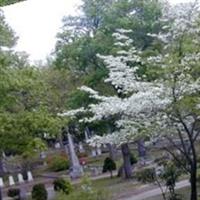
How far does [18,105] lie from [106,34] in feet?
15.5

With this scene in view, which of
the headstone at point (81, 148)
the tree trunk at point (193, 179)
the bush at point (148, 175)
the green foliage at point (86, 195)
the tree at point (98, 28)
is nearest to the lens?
the tree trunk at point (193, 179)

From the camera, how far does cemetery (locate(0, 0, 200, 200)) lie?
7.01 metres

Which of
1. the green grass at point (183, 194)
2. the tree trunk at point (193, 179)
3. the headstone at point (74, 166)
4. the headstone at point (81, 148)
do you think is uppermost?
the headstone at point (81, 148)

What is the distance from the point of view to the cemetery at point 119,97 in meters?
7.01

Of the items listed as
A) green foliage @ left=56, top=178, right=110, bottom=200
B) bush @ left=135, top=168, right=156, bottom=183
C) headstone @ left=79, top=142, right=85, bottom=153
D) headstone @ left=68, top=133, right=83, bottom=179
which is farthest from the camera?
headstone @ left=79, top=142, right=85, bottom=153

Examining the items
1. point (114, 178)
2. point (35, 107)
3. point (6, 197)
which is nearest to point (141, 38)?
point (35, 107)

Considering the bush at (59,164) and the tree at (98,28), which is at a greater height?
the tree at (98,28)

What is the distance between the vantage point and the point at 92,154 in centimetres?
2502

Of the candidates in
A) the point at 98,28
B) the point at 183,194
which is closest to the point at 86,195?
the point at 183,194

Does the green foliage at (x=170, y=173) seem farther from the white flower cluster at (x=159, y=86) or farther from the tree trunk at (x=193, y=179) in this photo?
the white flower cluster at (x=159, y=86)

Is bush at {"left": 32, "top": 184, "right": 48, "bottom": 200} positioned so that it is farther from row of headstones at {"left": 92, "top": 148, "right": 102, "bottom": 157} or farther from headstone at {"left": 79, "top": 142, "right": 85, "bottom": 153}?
headstone at {"left": 79, "top": 142, "right": 85, "bottom": 153}

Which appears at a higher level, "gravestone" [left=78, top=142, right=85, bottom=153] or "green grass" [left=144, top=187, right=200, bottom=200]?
"gravestone" [left=78, top=142, right=85, bottom=153]

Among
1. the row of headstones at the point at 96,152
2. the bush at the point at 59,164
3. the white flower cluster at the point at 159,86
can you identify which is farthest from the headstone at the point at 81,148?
the white flower cluster at the point at 159,86

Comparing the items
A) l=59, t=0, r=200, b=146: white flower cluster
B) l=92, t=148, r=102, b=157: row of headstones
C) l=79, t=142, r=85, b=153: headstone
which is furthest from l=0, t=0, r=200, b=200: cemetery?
l=79, t=142, r=85, b=153: headstone
